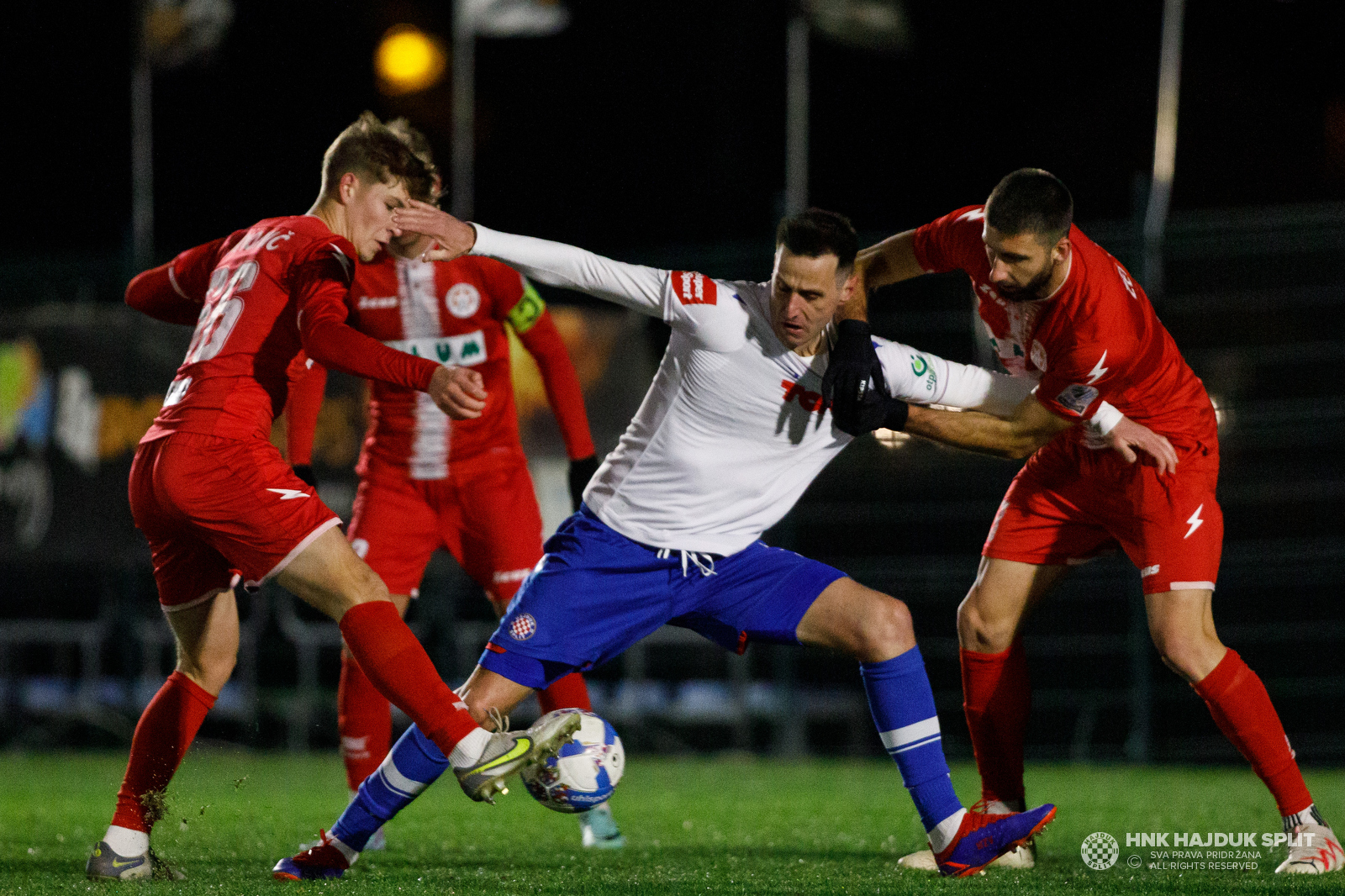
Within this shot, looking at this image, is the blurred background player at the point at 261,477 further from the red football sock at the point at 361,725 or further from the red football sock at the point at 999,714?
the red football sock at the point at 999,714

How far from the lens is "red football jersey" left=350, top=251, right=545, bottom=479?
5.80 metres

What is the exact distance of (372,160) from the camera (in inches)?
187

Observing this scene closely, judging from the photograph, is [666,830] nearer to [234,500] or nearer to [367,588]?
[367,588]

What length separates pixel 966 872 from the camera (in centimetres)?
439

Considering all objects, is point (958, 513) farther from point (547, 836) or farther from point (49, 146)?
point (49, 146)

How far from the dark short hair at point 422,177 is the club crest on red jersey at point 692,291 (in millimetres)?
903

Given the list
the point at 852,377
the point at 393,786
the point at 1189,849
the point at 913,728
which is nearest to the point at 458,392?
the point at 852,377

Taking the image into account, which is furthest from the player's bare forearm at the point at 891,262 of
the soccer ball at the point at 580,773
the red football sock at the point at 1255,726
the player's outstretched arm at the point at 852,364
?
the soccer ball at the point at 580,773

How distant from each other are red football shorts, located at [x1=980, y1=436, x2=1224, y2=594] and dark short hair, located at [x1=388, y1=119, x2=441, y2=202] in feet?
7.06

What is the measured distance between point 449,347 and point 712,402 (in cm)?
162

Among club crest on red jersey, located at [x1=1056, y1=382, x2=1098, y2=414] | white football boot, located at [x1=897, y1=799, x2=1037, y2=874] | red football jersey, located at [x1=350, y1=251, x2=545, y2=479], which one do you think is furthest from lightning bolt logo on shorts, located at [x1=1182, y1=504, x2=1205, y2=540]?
red football jersey, located at [x1=350, y1=251, x2=545, y2=479]

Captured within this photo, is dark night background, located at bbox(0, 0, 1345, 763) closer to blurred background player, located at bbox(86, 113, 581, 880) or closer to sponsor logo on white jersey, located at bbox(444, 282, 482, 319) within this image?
sponsor logo on white jersey, located at bbox(444, 282, 482, 319)

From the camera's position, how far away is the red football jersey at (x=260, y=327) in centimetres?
436

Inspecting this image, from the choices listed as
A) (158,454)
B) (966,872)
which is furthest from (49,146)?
(966,872)
